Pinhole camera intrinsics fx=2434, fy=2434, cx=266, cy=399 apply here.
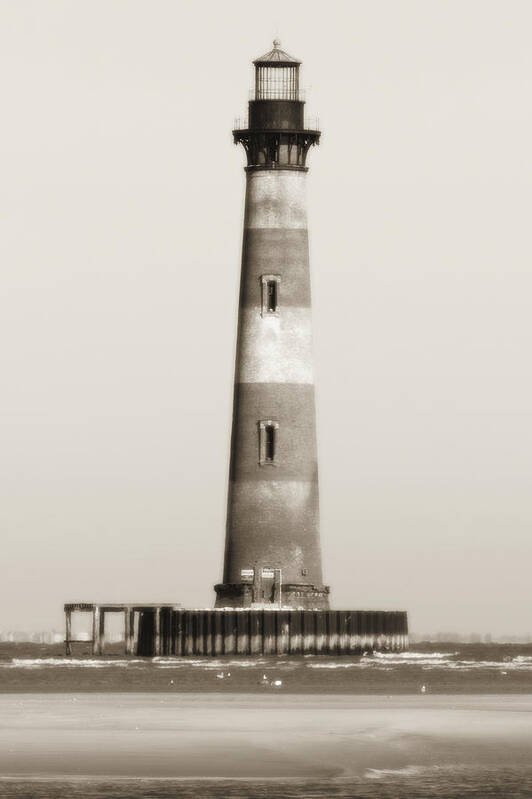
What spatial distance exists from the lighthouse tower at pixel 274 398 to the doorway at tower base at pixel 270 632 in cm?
48

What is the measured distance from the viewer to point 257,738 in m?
38.6

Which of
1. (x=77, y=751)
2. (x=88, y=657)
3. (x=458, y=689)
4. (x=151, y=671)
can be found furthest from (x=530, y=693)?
(x=88, y=657)

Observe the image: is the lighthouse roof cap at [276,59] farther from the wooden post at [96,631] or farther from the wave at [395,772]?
the wave at [395,772]

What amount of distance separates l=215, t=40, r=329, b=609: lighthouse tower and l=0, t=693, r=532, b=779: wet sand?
76.1 ft

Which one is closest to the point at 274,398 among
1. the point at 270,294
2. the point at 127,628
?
the point at 270,294

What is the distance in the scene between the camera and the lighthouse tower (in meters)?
73.2

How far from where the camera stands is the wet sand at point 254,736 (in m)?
34.5

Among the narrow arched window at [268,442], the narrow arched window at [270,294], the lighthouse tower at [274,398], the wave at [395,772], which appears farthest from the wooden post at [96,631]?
the wave at [395,772]

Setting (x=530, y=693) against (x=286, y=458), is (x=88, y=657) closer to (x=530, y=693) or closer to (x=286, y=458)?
(x=286, y=458)

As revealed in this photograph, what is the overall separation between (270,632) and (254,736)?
34917 millimetres

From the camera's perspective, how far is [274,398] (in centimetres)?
7344

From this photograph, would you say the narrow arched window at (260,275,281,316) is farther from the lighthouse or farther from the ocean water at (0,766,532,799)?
the ocean water at (0,766,532,799)

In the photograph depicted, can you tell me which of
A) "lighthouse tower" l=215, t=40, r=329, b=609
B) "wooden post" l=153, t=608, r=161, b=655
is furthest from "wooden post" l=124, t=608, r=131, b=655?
"lighthouse tower" l=215, t=40, r=329, b=609

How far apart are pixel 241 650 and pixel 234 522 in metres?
3.87
